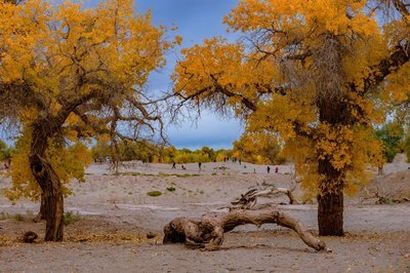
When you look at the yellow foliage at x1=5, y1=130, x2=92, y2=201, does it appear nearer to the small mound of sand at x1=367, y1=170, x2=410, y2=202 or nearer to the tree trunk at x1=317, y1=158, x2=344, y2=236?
the tree trunk at x1=317, y1=158, x2=344, y2=236

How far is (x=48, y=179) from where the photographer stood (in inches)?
683

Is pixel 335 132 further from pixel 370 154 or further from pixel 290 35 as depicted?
pixel 290 35

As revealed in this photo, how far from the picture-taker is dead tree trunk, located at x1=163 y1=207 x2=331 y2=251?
13281 millimetres

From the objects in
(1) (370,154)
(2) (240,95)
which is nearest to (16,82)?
(2) (240,95)

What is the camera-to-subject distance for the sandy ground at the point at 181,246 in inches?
444

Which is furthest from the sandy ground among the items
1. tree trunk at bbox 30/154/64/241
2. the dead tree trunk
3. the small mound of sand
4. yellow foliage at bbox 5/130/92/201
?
yellow foliage at bbox 5/130/92/201

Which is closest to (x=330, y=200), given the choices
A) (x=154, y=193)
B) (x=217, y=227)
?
(x=217, y=227)

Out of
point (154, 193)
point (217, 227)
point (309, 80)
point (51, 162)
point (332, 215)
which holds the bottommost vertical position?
point (217, 227)

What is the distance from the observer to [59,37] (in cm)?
1678

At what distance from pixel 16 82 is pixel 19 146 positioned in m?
8.08

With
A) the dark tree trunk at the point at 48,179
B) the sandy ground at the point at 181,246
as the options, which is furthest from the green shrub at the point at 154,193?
the dark tree trunk at the point at 48,179

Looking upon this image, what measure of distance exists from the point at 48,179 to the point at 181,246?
5160mm

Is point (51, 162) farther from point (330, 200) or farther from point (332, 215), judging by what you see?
point (332, 215)

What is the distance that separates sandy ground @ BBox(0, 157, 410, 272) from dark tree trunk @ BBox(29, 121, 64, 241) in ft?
2.13
